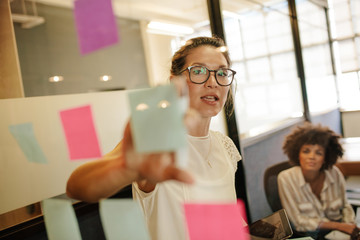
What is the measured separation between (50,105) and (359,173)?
1.42 metres

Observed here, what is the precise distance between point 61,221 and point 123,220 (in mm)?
153

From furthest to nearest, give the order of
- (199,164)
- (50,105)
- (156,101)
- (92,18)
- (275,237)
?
1. (50,105)
2. (275,237)
3. (199,164)
4. (92,18)
5. (156,101)

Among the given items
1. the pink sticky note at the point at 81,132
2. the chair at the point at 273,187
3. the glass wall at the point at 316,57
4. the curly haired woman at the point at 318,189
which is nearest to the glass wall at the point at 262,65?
the glass wall at the point at 316,57

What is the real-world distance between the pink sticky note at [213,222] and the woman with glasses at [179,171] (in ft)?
0.10

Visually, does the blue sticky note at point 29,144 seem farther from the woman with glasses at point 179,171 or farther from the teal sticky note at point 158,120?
the teal sticky note at point 158,120

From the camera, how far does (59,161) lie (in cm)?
71

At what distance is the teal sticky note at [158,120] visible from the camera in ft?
0.77

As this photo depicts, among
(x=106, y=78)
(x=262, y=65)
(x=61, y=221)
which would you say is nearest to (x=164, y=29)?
(x=106, y=78)

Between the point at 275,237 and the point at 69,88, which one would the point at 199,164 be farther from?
the point at 69,88

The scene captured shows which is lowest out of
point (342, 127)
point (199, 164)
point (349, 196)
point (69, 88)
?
point (349, 196)

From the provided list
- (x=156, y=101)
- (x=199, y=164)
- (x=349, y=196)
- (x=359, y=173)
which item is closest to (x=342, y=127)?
(x=359, y=173)

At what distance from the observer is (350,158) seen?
136cm

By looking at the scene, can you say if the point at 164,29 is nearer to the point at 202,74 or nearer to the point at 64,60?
the point at 64,60

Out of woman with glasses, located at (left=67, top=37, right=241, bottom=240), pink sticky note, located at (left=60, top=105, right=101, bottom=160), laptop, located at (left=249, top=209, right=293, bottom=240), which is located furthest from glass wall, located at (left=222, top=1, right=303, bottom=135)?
pink sticky note, located at (left=60, top=105, right=101, bottom=160)
